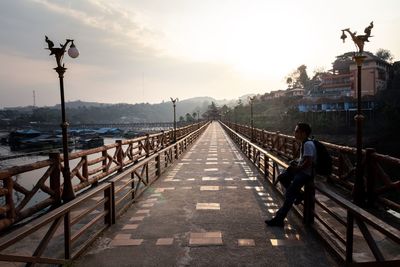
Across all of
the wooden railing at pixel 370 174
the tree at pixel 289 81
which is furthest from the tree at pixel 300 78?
the wooden railing at pixel 370 174

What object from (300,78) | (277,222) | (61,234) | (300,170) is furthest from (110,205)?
(300,78)

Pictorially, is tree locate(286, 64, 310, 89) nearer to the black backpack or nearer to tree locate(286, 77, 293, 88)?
tree locate(286, 77, 293, 88)

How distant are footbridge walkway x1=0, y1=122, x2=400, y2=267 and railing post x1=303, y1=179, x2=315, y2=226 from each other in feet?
0.07

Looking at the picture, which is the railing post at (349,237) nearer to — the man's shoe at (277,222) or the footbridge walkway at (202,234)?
the footbridge walkway at (202,234)

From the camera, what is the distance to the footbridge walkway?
4480mm

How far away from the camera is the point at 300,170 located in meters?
5.98

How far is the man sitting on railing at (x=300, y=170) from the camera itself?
19.3 ft

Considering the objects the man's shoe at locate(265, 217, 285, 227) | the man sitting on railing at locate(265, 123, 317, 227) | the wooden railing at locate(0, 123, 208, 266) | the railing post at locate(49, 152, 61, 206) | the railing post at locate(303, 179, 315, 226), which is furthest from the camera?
the railing post at locate(49, 152, 61, 206)

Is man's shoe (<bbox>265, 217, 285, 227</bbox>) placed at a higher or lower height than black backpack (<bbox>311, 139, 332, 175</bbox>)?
lower

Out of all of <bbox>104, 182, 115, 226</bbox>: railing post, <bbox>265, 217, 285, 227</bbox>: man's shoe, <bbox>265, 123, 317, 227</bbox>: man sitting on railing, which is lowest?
<bbox>265, 217, 285, 227</bbox>: man's shoe

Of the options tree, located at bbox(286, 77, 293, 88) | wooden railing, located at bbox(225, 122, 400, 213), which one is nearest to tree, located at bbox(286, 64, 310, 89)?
tree, located at bbox(286, 77, 293, 88)

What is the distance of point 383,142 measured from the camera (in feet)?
191

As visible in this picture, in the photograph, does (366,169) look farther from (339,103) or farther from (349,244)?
(339,103)

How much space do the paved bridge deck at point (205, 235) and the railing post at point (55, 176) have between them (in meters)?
2.06
